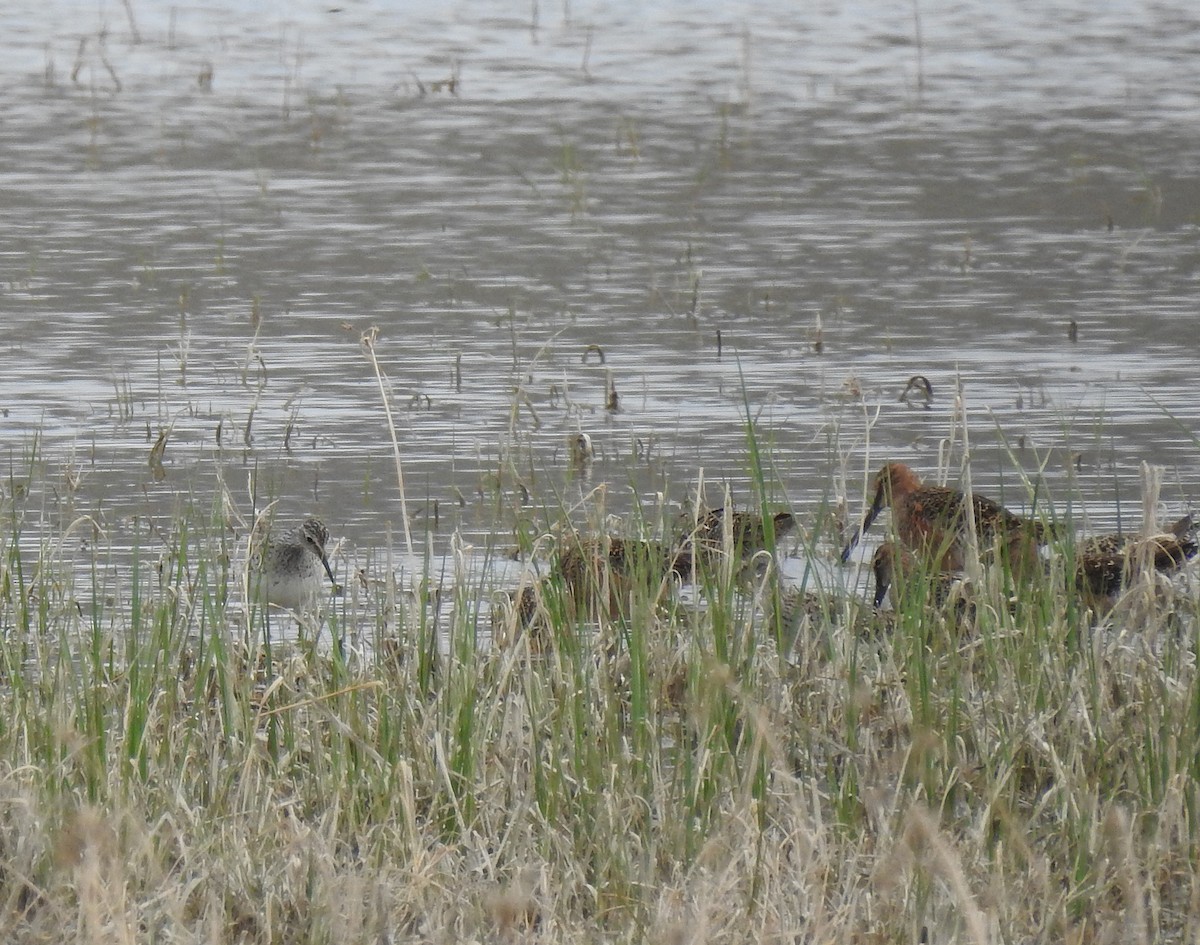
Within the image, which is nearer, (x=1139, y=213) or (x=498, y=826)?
(x=498, y=826)

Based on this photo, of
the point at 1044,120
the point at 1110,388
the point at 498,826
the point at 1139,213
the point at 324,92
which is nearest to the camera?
the point at 498,826

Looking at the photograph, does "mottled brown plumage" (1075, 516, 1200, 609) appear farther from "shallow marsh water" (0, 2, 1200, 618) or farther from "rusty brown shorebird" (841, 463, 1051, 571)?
"shallow marsh water" (0, 2, 1200, 618)

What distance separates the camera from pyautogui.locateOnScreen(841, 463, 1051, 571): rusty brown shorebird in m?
5.74

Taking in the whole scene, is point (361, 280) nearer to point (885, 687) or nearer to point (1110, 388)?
point (1110, 388)

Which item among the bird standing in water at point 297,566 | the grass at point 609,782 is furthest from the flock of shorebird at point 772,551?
the grass at point 609,782

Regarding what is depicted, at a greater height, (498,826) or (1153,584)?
(1153,584)

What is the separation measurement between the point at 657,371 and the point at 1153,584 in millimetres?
4237

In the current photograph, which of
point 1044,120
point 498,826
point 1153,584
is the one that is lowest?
point 498,826

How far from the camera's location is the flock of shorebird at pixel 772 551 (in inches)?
200

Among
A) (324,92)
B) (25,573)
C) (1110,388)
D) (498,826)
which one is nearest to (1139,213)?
(1110,388)

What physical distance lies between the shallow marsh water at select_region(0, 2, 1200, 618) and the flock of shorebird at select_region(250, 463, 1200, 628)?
0.17 metres

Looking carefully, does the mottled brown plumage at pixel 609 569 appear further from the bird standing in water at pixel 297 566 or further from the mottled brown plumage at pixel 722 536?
the bird standing in water at pixel 297 566

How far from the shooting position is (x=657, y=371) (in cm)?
907

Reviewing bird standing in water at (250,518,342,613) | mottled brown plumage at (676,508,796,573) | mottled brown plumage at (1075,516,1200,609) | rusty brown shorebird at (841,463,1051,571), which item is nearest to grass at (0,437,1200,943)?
mottled brown plumage at (676,508,796,573)
